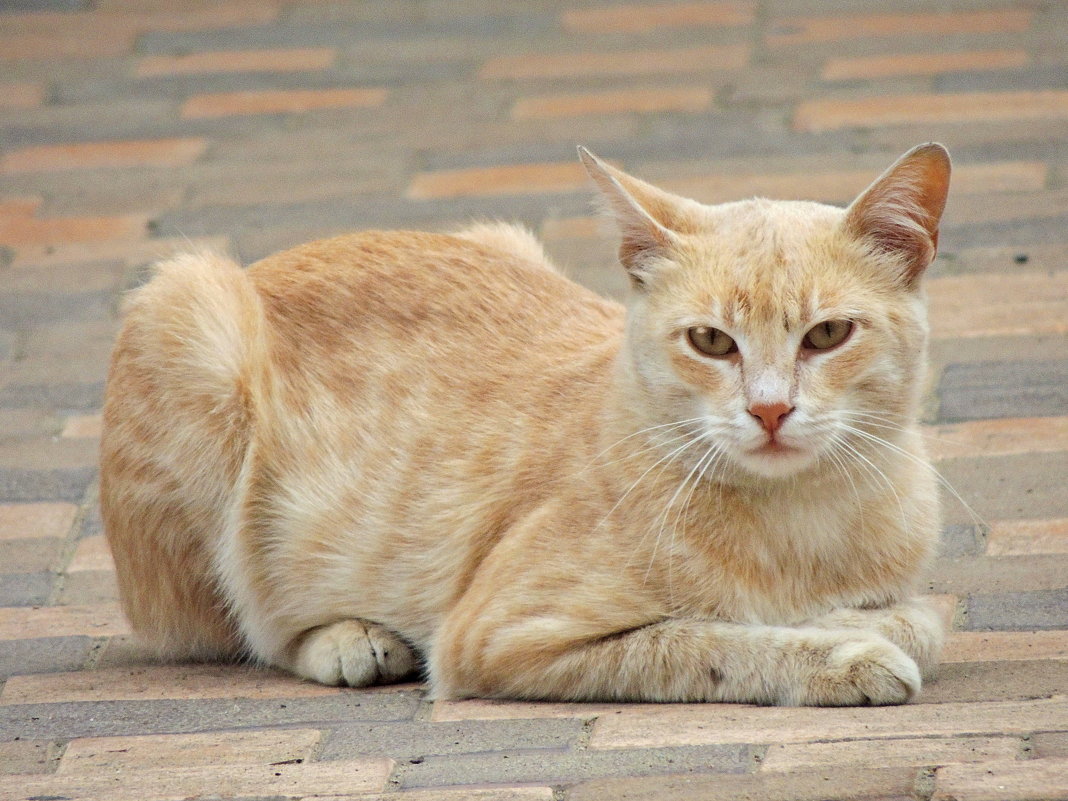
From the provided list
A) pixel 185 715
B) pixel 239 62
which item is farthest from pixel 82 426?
pixel 239 62

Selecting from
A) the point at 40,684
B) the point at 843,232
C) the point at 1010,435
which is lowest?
the point at 40,684

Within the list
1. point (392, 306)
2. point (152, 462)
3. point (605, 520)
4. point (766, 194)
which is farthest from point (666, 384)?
point (766, 194)

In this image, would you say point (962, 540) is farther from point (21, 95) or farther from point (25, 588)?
point (21, 95)

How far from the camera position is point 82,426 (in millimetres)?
4977

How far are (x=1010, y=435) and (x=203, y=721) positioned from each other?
229cm

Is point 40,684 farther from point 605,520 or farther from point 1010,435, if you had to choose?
point 1010,435

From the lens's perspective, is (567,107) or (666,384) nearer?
(666,384)

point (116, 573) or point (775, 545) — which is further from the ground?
point (775, 545)

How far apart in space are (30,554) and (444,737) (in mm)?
1674

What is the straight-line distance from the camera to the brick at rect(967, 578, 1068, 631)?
11.6 feet

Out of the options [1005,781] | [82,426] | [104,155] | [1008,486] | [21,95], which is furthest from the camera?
[21,95]

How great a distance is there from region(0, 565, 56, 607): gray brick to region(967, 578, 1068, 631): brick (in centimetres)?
230

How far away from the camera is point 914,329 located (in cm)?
339

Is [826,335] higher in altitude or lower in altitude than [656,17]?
lower
